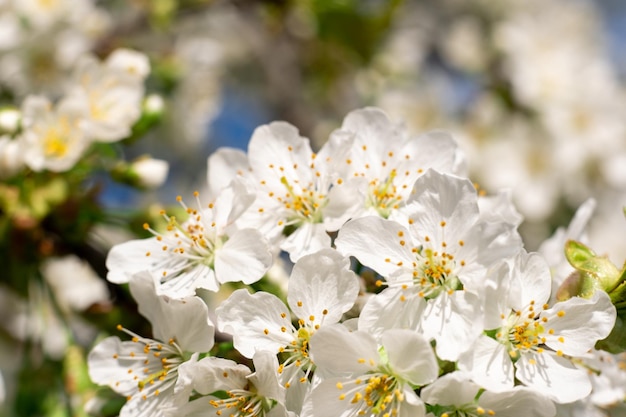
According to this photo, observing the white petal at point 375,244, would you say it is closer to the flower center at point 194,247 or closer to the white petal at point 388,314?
the white petal at point 388,314

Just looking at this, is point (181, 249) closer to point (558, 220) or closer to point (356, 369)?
point (356, 369)

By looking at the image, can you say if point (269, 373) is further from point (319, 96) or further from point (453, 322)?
point (319, 96)

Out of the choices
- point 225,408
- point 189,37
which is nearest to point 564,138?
point 189,37

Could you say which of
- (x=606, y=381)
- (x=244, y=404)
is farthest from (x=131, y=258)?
(x=606, y=381)

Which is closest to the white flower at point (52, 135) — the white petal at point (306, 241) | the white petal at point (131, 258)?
the white petal at point (131, 258)

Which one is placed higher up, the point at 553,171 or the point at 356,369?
the point at 356,369
